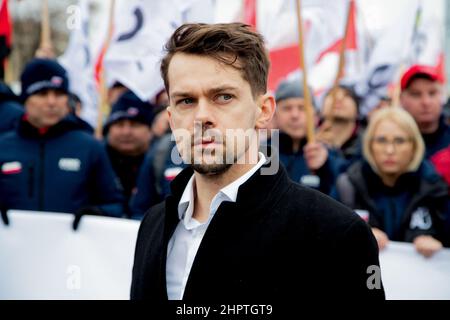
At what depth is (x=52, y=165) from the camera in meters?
5.35

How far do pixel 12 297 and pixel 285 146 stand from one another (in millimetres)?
2258

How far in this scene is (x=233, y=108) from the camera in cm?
239

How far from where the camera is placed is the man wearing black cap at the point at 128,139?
661 centimetres

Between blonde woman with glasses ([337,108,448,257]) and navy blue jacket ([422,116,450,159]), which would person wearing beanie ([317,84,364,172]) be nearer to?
navy blue jacket ([422,116,450,159])

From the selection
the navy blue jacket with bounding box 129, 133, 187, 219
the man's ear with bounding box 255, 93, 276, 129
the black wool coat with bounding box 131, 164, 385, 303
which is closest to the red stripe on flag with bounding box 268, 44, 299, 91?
the navy blue jacket with bounding box 129, 133, 187, 219

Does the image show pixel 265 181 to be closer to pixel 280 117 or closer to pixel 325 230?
pixel 325 230

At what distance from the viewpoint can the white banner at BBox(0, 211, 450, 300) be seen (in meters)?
4.35

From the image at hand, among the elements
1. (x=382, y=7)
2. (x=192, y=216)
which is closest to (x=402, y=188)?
(x=192, y=216)

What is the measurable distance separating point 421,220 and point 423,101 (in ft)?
6.25

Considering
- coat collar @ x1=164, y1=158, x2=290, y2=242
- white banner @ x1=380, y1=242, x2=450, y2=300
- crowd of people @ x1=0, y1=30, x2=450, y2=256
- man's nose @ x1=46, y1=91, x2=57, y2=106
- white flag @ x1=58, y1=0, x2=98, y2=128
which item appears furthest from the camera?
white flag @ x1=58, y1=0, x2=98, y2=128

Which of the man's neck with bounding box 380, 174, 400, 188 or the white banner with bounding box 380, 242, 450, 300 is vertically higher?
the man's neck with bounding box 380, 174, 400, 188

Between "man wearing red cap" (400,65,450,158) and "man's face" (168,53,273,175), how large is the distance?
382 centimetres

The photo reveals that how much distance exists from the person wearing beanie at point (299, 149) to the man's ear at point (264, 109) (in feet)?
9.46

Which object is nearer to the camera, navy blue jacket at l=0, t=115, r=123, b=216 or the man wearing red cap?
navy blue jacket at l=0, t=115, r=123, b=216
